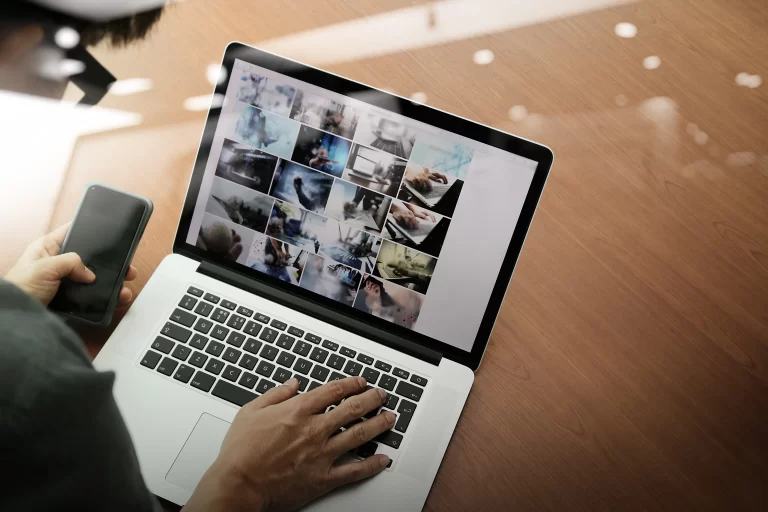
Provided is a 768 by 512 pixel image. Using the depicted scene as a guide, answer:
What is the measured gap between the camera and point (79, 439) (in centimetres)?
43

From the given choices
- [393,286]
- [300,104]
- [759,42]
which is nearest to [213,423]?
[393,286]

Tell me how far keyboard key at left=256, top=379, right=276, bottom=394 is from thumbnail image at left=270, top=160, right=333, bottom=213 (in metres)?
0.23

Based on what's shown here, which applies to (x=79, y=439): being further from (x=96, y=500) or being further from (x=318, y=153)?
(x=318, y=153)

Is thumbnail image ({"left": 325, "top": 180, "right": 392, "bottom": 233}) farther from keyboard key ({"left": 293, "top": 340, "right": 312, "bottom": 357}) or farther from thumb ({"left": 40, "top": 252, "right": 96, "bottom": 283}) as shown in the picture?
thumb ({"left": 40, "top": 252, "right": 96, "bottom": 283})

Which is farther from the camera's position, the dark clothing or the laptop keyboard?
the laptop keyboard

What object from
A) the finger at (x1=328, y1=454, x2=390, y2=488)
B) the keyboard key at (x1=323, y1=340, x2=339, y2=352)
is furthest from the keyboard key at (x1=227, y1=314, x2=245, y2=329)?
the finger at (x1=328, y1=454, x2=390, y2=488)

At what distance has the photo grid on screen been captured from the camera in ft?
2.43

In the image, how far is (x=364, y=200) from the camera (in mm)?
756

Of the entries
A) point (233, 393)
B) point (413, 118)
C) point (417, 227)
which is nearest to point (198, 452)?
point (233, 393)

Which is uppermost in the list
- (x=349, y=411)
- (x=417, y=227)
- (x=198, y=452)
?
(x=417, y=227)

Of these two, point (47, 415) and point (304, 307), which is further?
point (304, 307)

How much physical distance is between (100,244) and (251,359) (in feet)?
0.82

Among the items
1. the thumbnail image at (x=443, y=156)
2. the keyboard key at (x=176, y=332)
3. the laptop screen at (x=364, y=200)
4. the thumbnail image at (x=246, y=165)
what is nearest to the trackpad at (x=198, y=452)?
the keyboard key at (x=176, y=332)

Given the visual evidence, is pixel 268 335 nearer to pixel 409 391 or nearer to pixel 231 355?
pixel 231 355
